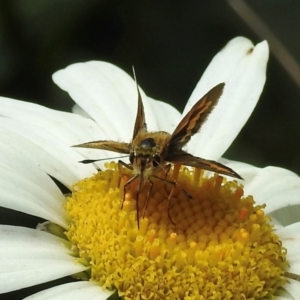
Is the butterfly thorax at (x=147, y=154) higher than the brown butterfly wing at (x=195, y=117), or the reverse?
the brown butterfly wing at (x=195, y=117)

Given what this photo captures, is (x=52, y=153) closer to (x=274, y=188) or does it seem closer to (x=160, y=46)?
(x=274, y=188)

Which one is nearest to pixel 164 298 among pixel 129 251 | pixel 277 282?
pixel 129 251

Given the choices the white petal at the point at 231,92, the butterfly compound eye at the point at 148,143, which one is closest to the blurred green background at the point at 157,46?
the white petal at the point at 231,92

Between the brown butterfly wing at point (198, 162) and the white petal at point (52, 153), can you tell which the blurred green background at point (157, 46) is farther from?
the brown butterfly wing at point (198, 162)

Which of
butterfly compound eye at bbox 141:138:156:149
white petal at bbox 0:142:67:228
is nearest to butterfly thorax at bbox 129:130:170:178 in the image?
butterfly compound eye at bbox 141:138:156:149

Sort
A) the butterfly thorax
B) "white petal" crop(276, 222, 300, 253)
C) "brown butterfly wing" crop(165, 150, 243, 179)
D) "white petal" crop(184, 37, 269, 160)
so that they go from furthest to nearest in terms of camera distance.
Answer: "white petal" crop(184, 37, 269, 160), "white petal" crop(276, 222, 300, 253), the butterfly thorax, "brown butterfly wing" crop(165, 150, 243, 179)

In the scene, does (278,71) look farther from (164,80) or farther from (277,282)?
(277,282)

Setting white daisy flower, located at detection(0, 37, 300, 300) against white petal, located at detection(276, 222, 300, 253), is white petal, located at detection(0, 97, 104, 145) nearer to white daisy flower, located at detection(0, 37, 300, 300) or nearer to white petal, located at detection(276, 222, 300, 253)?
white daisy flower, located at detection(0, 37, 300, 300)
